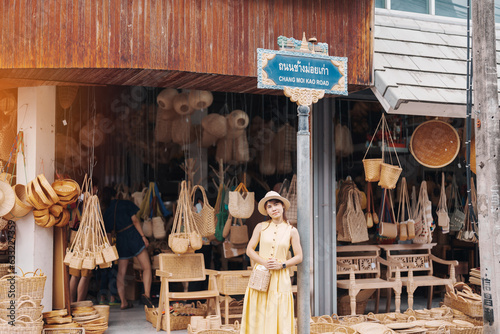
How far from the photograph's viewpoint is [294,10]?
7043 millimetres

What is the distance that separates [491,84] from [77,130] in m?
6.60

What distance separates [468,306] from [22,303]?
572cm

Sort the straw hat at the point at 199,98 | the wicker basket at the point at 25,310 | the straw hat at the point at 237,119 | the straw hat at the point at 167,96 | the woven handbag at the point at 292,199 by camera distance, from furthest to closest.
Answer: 1. the straw hat at the point at 237,119
2. the straw hat at the point at 167,96
3. the straw hat at the point at 199,98
4. the woven handbag at the point at 292,199
5. the wicker basket at the point at 25,310

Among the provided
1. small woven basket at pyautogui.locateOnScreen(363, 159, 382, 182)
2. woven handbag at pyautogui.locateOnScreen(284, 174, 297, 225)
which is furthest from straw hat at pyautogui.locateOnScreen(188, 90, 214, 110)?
small woven basket at pyautogui.locateOnScreen(363, 159, 382, 182)

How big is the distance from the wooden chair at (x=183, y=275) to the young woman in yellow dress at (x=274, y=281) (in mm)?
1586

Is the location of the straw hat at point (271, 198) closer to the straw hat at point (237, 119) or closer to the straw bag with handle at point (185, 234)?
the straw bag with handle at point (185, 234)

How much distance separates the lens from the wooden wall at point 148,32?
20.3ft

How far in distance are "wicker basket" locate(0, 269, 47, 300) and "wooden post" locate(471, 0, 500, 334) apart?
5.01 meters

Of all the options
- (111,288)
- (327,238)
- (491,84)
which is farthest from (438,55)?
(111,288)

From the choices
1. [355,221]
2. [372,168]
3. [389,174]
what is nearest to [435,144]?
[389,174]

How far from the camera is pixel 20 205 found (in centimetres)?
704

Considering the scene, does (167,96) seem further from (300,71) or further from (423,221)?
(423,221)

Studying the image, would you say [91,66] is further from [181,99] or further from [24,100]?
[181,99]

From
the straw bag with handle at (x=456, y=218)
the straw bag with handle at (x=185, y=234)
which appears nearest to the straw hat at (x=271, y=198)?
the straw bag with handle at (x=185, y=234)
